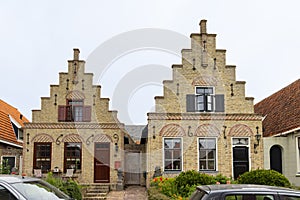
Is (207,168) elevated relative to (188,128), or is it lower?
lower

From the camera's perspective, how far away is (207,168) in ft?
70.3

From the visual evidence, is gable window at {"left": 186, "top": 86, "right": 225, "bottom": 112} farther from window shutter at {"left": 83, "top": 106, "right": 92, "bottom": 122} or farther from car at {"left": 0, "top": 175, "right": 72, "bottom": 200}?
car at {"left": 0, "top": 175, "right": 72, "bottom": 200}

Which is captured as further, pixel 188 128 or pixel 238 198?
pixel 188 128

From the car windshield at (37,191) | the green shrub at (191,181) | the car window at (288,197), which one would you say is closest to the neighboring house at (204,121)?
the green shrub at (191,181)

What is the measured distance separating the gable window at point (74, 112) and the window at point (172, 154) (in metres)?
5.17

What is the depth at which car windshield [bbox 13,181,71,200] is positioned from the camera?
26.6 ft

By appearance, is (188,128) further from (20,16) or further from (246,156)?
(20,16)

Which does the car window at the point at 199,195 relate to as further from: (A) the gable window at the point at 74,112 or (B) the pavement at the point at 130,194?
(A) the gable window at the point at 74,112

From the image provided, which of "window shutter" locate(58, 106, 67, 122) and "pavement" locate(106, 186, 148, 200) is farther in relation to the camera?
"window shutter" locate(58, 106, 67, 122)

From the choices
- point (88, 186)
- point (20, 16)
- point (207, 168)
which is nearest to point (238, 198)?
point (20, 16)

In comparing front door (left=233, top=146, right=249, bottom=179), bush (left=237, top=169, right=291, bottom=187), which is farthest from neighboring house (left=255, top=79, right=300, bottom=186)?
bush (left=237, top=169, right=291, bottom=187)

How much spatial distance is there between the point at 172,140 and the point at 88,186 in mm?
5268

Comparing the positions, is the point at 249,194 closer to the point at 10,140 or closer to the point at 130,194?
the point at 130,194

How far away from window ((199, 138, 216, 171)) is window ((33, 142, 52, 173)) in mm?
8563
